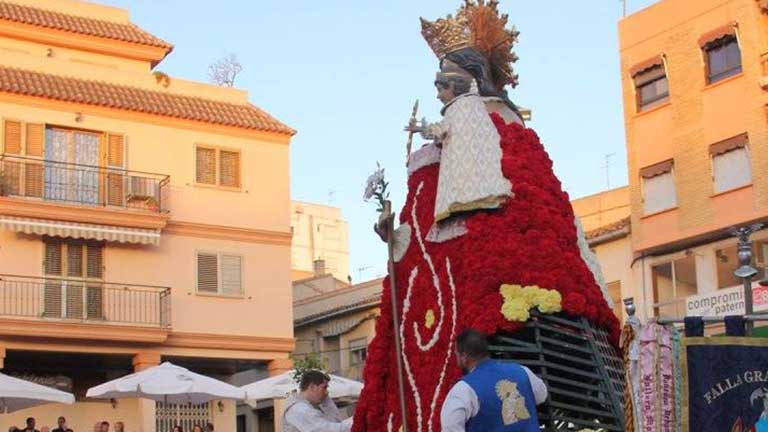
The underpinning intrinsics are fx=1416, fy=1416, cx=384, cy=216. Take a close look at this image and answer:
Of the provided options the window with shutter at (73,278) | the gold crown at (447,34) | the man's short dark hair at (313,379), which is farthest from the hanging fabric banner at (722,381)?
the window with shutter at (73,278)

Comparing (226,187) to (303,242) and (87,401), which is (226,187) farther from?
(303,242)

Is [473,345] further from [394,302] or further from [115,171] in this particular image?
[115,171]

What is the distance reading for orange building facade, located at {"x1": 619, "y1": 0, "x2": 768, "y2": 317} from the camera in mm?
32500

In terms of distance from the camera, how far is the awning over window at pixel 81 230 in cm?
2970

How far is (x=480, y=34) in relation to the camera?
9.92 m

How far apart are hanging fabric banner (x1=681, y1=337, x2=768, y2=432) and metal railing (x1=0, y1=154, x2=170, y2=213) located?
24079mm

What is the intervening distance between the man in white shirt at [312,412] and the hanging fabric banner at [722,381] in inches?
123

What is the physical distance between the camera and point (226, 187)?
110 feet

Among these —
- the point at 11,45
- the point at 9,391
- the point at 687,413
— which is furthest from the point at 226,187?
the point at 687,413

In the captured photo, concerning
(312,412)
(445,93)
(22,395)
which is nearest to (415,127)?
(445,93)

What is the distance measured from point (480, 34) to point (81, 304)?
72.1 feet

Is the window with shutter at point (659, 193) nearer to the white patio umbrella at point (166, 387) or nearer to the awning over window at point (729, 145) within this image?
the awning over window at point (729, 145)

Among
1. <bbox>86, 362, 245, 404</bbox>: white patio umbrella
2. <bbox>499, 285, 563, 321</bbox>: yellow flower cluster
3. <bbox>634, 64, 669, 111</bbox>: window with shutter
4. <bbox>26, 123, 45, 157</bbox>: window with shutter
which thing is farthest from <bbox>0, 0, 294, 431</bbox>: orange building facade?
<bbox>499, 285, 563, 321</bbox>: yellow flower cluster

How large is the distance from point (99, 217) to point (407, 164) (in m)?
21.7
